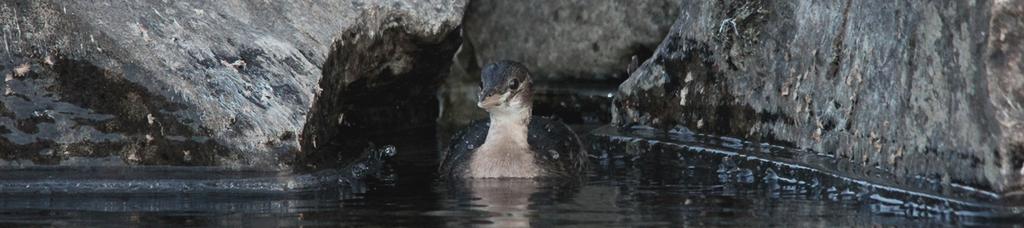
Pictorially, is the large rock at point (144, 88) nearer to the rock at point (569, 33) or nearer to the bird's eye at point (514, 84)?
the bird's eye at point (514, 84)

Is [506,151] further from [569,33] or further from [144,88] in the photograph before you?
[569,33]

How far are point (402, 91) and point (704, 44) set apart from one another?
105 inches

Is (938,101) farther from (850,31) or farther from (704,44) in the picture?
(704,44)

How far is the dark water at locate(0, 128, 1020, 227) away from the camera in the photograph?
7.16 meters

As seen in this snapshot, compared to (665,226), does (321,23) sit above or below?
above

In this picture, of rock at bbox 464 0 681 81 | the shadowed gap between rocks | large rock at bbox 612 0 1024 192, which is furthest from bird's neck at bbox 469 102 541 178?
rock at bbox 464 0 681 81

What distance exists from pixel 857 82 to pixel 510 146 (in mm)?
2204

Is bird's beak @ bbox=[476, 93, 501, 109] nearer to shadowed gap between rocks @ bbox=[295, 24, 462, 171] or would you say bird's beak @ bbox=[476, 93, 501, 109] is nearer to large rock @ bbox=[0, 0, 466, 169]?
shadowed gap between rocks @ bbox=[295, 24, 462, 171]

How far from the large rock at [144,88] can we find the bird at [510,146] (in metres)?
1.06

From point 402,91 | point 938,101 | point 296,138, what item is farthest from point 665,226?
point 402,91

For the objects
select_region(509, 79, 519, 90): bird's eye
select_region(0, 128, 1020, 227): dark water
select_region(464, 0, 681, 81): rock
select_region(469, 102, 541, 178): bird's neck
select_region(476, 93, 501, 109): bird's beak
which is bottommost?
select_region(0, 128, 1020, 227): dark water

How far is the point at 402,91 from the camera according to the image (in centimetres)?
1180

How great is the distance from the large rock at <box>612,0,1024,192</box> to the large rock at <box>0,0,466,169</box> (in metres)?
2.37

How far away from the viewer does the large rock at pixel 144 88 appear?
854cm
